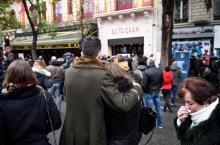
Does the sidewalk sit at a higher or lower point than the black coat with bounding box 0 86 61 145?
lower

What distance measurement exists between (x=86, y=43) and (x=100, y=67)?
0.27 metres

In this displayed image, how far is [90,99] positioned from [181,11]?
1997 cm

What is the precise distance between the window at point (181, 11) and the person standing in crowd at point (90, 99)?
63.9 ft

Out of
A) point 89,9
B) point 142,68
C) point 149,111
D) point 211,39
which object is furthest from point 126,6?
point 149,111

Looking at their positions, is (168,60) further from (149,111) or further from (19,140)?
(19,140)

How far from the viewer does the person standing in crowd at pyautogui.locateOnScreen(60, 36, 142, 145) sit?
130 inches

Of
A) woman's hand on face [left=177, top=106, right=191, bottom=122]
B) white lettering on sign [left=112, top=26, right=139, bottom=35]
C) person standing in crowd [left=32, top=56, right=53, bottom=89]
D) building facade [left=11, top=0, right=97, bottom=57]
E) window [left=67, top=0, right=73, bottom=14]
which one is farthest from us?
window [left=67, top=0, right=73, bottom=14]

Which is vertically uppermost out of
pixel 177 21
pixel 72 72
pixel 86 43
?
pixel 177 21

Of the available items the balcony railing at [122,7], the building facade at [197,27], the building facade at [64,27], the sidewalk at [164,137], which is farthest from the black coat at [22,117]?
the building facade at [64,27]

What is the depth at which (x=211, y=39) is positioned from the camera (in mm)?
20453

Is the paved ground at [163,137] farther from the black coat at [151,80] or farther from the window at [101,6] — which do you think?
the window at [101,6]

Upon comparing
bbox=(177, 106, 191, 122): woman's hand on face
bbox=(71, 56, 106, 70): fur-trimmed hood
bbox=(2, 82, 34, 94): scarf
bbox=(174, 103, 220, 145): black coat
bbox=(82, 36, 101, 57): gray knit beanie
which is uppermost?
bbox=(82, 36, 101, 57): gray knit beanie

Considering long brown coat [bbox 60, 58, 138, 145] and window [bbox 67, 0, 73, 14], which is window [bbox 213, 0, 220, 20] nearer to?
window [bbox 67, 0, 73, 14]

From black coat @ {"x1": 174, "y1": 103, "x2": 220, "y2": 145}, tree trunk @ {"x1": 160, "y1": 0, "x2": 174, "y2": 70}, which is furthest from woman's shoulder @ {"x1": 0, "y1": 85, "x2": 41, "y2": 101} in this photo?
tree trunk @ {"x1": 160, "y1": 0, "x2": 174, "y2": 70}
